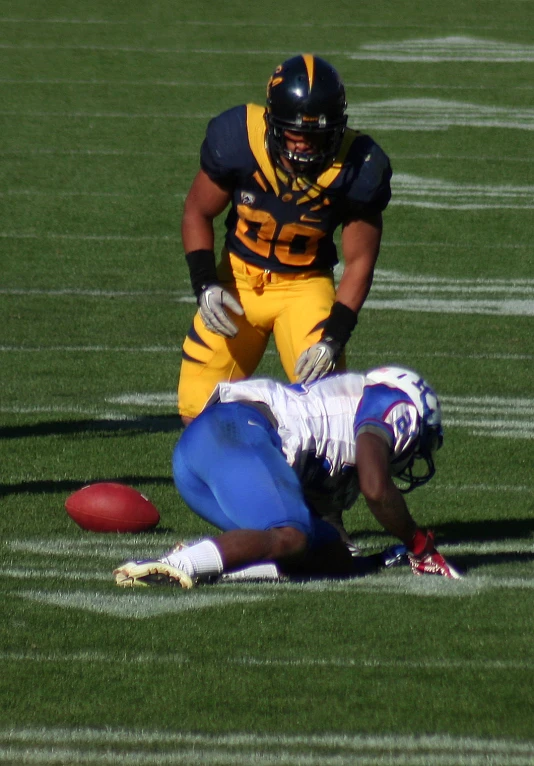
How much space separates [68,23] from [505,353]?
13398mm

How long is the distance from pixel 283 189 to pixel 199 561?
63.8 inches

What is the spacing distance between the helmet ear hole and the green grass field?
1.38 m

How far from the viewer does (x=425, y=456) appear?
4.49 metres

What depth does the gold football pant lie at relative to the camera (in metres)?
5.36

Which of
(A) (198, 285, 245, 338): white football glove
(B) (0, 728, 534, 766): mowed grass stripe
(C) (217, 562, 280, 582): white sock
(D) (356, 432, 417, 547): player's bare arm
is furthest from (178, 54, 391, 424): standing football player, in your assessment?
(B) (0, 728, 534, 766): mowed grass stripe

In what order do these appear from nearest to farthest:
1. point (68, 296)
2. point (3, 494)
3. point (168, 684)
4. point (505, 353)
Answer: point (168, 684) < point (3, 494) < point (505, 353) < point (68, 296)

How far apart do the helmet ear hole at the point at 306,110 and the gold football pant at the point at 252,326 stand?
45 centimetres

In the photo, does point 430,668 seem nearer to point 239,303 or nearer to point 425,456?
point 425,456

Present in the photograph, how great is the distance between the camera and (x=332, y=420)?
4484 mm

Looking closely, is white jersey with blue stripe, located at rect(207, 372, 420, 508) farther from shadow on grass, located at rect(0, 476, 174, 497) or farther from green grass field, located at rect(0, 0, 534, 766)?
shadow on grass, located at rect(0, 476, 174, 497)

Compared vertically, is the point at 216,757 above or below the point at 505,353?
above

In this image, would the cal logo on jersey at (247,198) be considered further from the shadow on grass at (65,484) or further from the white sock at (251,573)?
the white sock at (251,573)

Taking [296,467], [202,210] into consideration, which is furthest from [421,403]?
[202,210]

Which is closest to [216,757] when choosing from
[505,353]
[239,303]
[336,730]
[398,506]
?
[336,730]
